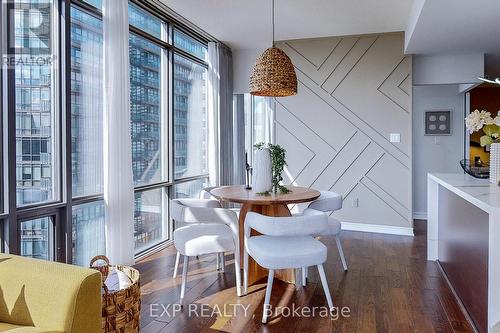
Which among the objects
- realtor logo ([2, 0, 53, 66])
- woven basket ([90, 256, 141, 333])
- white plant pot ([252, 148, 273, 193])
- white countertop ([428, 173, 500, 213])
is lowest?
woven basket ([90, 256, 141, 333])

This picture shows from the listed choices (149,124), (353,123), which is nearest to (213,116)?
(149,124)

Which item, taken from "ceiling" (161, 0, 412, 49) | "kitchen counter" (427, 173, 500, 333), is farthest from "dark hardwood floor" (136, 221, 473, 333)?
"ceiling" (161, 0, 412, 49)

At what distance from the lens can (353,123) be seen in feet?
17.4

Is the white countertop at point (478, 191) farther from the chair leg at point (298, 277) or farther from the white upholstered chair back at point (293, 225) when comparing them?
the chair leg at point (298, 277)

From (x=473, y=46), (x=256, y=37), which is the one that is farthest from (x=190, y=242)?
(x=473, y=46)

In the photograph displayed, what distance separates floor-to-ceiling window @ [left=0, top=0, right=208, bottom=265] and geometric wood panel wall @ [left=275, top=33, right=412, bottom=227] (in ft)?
6.28

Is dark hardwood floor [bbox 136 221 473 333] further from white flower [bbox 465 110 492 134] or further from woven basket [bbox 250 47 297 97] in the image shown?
woven basket [bbox 250 47 297 97]

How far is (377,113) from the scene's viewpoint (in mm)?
5188

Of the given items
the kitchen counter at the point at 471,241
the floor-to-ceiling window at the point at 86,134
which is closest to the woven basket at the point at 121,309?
the floor-to-ceiling window at the point at 86,134

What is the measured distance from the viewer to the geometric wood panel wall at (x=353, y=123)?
5.10 metres

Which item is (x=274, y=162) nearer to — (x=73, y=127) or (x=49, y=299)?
(x=73, y=127)

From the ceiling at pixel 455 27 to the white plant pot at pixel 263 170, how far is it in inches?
74.6

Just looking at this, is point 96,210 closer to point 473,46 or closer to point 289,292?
point 289,292

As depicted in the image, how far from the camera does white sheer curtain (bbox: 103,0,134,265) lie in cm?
329
